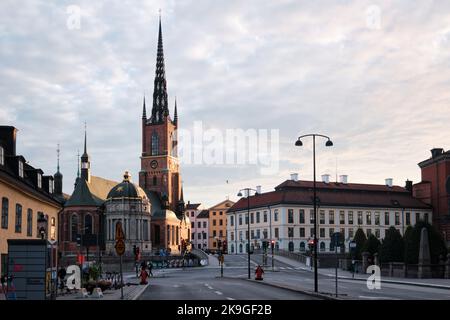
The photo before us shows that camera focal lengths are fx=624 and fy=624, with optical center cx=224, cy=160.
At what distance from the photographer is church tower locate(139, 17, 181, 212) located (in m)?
162

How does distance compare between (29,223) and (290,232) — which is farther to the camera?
(290,232)

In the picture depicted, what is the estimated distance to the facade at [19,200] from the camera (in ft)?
116

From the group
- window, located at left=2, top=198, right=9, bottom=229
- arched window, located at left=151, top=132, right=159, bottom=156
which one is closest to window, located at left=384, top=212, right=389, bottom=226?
arched window, located at left=151, top=132, right=159, bottom=156

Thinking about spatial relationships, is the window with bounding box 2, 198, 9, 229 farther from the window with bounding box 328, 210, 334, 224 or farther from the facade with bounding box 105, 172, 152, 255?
the window with bounding box 328, 210, 334, 224

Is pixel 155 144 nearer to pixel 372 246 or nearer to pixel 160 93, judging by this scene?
pixel 160 93

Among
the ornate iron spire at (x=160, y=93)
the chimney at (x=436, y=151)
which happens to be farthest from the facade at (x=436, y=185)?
the ornate iron spire at (x=160, y=93)

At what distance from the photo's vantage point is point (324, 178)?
13550 centimetres

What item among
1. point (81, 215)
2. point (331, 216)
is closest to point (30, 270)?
point (331, 216)

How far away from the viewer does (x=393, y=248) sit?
62.7 meters

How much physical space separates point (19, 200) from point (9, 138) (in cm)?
803

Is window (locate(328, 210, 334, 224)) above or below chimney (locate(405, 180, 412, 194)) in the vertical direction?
below

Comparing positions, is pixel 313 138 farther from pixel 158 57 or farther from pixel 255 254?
pixel 158 57

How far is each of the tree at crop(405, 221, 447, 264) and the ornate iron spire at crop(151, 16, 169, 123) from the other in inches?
4456
